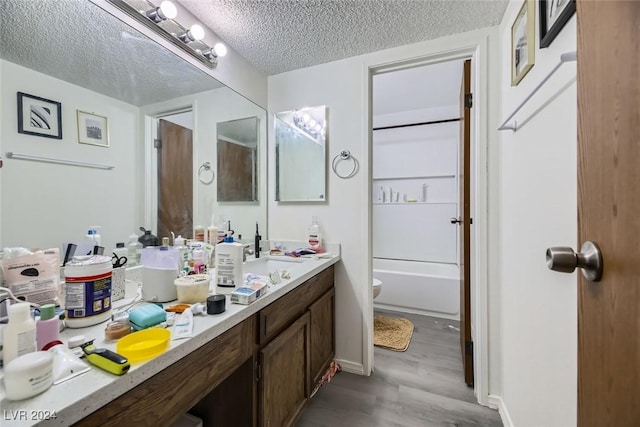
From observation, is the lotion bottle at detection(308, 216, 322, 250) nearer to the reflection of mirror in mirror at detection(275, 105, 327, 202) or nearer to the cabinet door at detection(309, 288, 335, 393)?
the reflection of mirror in mirror at detection(275, 105, 327, 202)

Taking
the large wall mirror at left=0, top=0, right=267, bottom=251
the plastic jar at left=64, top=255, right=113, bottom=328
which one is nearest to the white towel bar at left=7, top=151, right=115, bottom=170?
the large wall mirror at left=0, top=0, right=267, bottom=251

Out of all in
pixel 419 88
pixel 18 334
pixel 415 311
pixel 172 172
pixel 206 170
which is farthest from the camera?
pixel 415 311

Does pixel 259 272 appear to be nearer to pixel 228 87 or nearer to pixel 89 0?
pixel 228 87

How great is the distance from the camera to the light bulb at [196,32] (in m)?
1.33

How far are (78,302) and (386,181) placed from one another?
336 cm

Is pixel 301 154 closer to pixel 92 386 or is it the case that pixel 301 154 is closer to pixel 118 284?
pixel 118 284

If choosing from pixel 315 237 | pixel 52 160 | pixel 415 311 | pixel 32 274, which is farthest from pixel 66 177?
pixel 415 311

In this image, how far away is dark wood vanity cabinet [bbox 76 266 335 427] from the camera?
600 millimetres

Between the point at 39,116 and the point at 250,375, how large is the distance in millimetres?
1164

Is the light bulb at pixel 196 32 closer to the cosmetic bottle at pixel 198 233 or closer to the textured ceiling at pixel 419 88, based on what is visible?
the cosmetic bottle at pixel 198 233

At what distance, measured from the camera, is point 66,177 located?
36.3 inches

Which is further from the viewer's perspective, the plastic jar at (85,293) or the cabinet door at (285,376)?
the cabinet door at (285,376)

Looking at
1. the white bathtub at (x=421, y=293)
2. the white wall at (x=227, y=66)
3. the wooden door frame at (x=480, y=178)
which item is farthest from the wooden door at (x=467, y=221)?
the white wall at (x=227, y=66)

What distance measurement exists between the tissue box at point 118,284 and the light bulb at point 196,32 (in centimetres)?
120
